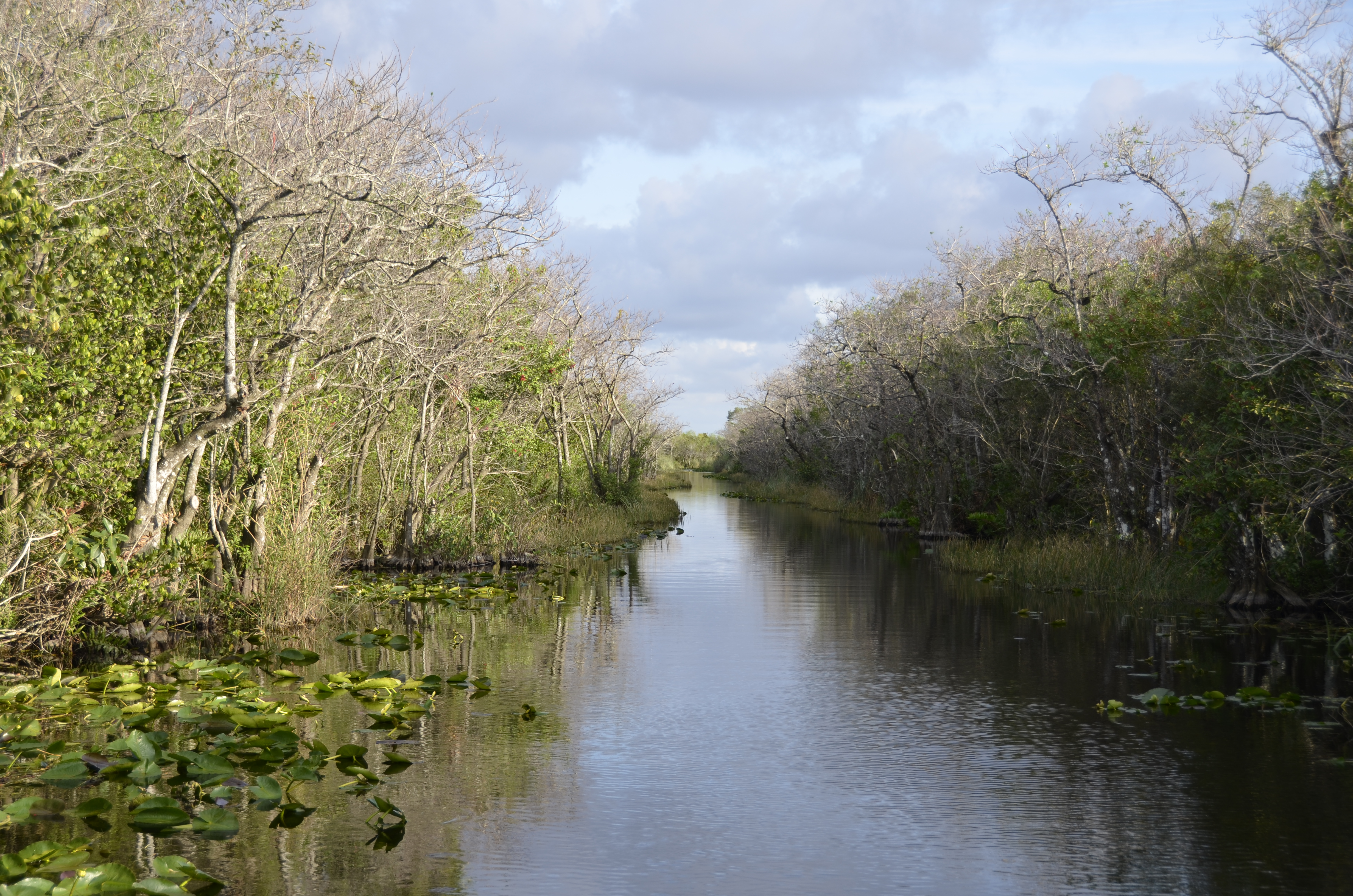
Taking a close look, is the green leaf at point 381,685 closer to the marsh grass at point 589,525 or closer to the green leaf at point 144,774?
the green leaf at point 144,774

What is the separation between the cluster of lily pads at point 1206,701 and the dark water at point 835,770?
152mm

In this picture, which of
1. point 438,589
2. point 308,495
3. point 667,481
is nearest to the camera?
point 308,495

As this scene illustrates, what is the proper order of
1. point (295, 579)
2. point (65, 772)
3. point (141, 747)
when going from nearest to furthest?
1. point (65, 772)
2. point (141, 747)
3. point (295, 579)

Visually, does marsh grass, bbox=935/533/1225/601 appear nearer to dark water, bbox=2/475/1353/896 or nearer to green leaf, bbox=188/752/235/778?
dark water, bbox=2/475/1353/896

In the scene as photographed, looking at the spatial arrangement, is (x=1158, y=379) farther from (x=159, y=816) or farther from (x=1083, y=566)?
(x=159, y=816)

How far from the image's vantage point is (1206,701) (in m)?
11.2

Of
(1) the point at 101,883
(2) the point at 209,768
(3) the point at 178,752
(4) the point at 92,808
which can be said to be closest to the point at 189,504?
(3) the point at 178,752

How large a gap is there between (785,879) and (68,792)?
474 centimetres

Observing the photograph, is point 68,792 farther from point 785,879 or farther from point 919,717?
point 919,717

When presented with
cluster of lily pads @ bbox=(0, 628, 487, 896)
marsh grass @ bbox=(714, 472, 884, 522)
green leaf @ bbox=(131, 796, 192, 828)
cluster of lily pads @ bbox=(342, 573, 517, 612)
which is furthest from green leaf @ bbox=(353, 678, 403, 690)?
marsh grass @ bbox=(714, 472, 884, 522)

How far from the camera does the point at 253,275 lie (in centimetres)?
1370

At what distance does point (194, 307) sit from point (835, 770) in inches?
328

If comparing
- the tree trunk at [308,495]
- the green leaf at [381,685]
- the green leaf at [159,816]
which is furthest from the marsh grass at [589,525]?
the green leaf at [159,816]

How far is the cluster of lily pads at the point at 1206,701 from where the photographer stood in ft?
36.4
